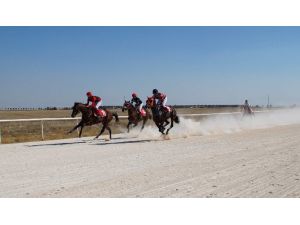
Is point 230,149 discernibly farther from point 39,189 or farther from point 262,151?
point 39,189

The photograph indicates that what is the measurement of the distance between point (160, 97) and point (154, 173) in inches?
447

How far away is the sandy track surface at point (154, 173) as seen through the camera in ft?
27.0

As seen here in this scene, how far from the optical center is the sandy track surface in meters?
8.23

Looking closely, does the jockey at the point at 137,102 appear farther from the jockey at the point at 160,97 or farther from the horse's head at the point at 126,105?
the jockey at the point at 160,97

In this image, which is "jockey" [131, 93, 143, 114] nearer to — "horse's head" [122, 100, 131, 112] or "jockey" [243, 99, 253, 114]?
"horse's head" [122, 100, 131, 112]

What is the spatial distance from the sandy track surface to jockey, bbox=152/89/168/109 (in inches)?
243

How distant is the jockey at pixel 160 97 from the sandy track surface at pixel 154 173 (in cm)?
618

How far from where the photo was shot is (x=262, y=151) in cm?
1454

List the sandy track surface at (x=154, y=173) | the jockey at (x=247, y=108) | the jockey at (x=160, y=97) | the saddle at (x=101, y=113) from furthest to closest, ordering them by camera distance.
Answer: the jockey at (x=247, y=108)
the saddle at (x=101, y=113)
the jockey at (x=160, y=97)
the sandy track surface at (x=154, y=173)

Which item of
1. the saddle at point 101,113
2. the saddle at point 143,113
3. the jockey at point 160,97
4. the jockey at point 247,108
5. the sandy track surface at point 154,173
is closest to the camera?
the sandy track surface at point 154,173

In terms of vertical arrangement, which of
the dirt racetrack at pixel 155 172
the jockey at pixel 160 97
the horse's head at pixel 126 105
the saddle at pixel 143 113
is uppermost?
the jockey at pixel 160 97

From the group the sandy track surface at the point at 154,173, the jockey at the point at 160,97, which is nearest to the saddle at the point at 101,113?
the jockey at the point at 160,97
